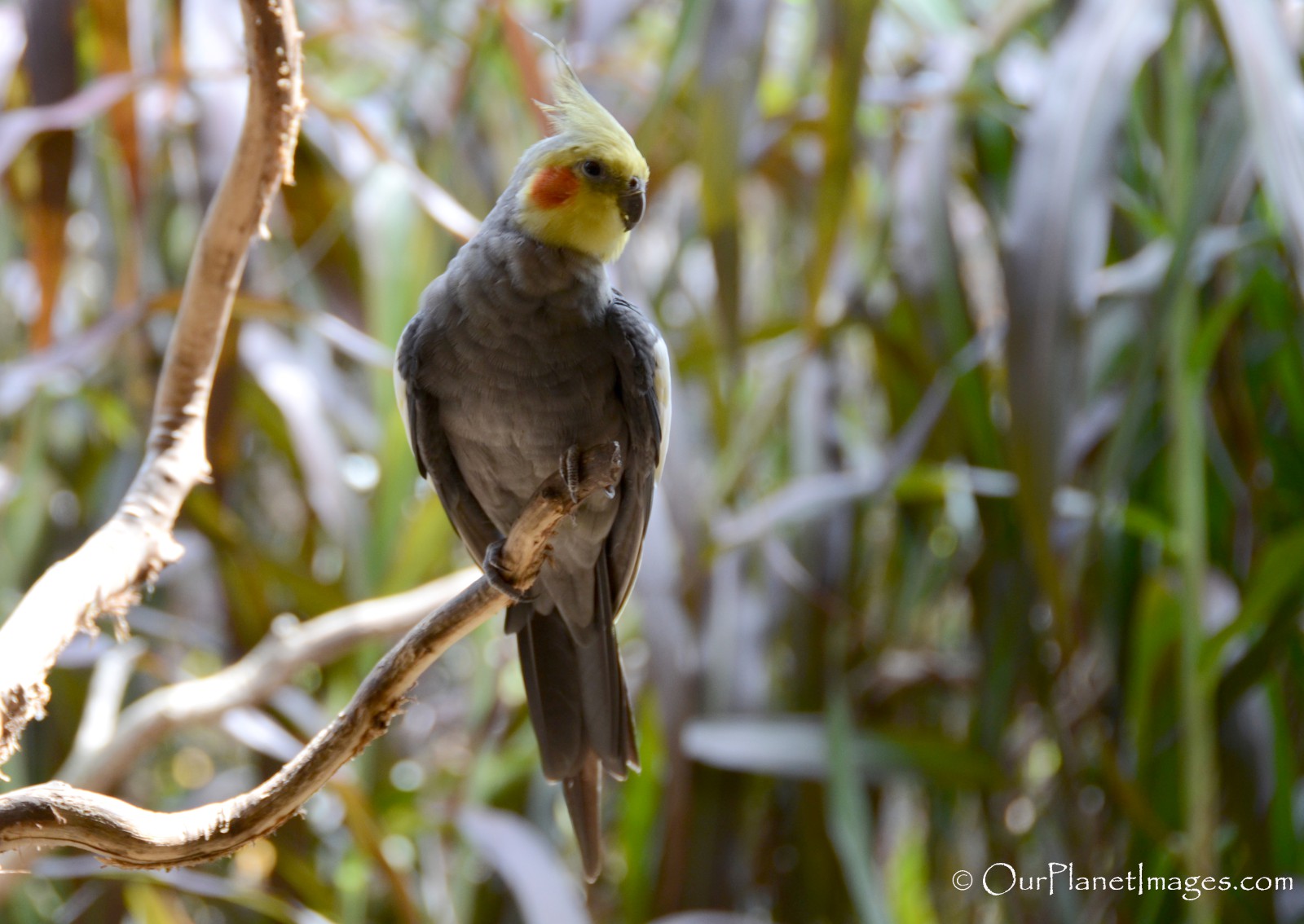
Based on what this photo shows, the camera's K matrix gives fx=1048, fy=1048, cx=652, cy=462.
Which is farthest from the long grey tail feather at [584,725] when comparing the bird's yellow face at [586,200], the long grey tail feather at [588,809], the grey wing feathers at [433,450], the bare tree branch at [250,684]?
the bird's yellow face at [586,200]

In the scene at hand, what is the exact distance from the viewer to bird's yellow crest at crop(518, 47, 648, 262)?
0.82 meters

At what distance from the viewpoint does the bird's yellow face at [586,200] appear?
0.84m

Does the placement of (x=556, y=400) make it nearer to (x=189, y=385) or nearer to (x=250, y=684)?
(x=189, y=385)

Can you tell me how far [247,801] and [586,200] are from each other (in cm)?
53

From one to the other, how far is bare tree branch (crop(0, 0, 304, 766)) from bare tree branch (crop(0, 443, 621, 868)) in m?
0.11

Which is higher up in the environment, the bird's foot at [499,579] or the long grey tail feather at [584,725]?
the bird's foot at [499,579]

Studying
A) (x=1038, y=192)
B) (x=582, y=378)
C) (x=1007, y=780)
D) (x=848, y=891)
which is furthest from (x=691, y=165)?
(x=848, y=891)

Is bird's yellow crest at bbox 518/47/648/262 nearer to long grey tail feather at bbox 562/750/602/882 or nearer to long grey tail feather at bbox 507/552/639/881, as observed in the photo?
long grey tail feather at bbox 507/552/639/881

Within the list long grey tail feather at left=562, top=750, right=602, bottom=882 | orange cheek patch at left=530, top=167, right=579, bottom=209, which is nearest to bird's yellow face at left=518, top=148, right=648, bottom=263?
orange cheek patch at left=530, top=167, right=579, bottom=209

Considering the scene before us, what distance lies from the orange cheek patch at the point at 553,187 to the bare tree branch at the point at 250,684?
0.54m

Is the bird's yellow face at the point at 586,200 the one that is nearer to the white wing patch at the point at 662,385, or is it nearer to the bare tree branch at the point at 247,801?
the white wing patch at the point at 662,385

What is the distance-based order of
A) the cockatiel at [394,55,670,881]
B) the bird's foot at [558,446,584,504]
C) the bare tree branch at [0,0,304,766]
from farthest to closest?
1. the cockatiel at [394,55,670,881]
2. the bird's foot at [558,446,584,504]
3. the bare tree branch at [0,0,304,766]

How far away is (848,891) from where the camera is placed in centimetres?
166

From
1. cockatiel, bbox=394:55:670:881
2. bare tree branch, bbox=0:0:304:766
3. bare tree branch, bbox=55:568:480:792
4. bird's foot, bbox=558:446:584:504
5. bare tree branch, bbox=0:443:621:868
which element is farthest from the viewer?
bare tree branch, bbox=55:568:480:792
